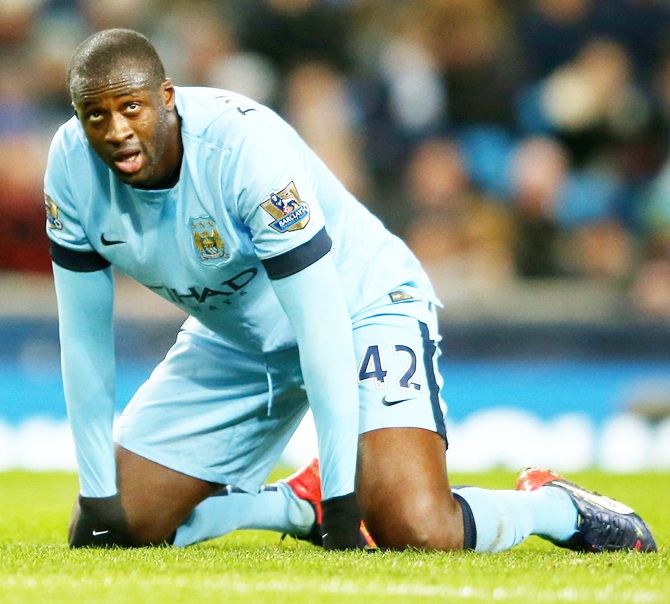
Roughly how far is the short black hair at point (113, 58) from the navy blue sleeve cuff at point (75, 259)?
63 cm

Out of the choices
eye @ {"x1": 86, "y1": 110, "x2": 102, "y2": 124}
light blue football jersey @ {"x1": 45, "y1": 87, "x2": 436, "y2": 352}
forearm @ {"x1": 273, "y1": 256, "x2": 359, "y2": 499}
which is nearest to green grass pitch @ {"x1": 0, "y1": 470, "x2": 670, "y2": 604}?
forearm @ {"x1": 273, "y1": 256, "x2": 359, "y2": 499}

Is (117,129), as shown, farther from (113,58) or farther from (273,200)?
(273,200)

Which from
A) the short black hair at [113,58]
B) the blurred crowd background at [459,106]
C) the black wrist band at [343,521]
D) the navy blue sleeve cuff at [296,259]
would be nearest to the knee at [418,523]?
the black wrist band at [343,521]

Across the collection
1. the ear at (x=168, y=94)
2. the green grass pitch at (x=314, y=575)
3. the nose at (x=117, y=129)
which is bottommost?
the green grass pitch at (x=314, y=575)

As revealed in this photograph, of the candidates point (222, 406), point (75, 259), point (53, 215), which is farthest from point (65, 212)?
point (222, 406)

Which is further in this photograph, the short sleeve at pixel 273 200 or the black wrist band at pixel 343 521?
the black wrist band at pixel 343 521

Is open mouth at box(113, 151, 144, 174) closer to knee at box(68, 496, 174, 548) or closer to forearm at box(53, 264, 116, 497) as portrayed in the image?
forearm at box(53, 264, 116, 497)

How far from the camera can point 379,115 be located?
10.2m

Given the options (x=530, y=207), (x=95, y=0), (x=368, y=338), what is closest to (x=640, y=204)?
(x=530, y=207)

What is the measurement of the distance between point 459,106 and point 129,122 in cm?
682

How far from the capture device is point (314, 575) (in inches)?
137

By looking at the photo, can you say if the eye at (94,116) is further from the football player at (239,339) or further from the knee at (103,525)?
the knee at (103,525)

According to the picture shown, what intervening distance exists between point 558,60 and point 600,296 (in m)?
2.46

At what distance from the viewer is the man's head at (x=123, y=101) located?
3742 millimetres
